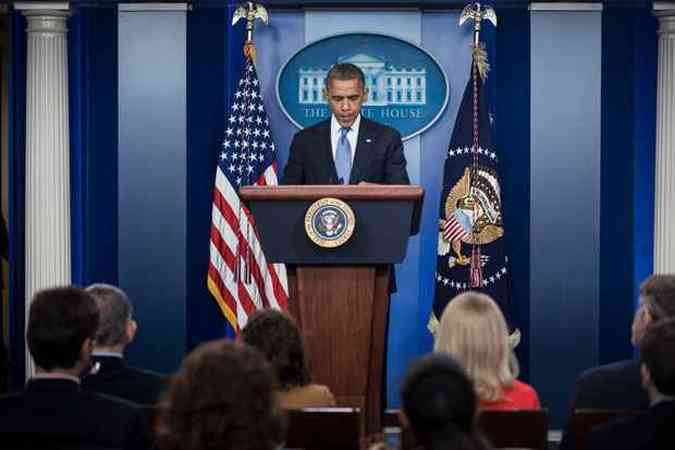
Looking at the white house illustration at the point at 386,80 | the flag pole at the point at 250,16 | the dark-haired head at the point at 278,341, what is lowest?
the dark-haired head at the point at 278,341

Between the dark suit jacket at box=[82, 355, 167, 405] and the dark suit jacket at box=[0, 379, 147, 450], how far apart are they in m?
0.87

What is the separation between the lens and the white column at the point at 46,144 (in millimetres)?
8742

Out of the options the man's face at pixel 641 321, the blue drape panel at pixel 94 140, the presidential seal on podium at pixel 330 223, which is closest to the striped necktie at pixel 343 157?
the presidential seal on podium at pixel 330 223

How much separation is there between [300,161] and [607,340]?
255 centimetres

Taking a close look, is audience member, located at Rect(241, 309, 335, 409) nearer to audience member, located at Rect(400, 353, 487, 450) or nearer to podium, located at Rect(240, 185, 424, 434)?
podium, located at Rect(240, 185, 424, 434)

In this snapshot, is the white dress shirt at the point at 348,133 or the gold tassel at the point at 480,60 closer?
the white dress shirt at the point at 348,133

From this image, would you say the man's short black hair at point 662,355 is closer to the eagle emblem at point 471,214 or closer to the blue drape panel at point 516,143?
the eagle emblem at point 471,214

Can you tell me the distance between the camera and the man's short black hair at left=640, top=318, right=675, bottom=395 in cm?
372

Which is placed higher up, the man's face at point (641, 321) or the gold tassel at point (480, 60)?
the gold tassel at point (480, 60)

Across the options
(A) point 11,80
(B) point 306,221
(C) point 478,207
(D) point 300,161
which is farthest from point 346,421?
(A) point 11,80

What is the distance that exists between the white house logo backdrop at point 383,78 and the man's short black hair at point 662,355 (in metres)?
5.13

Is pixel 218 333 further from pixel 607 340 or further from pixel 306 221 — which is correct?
pixel 306 221

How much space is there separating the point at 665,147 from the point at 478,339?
15.2 ft

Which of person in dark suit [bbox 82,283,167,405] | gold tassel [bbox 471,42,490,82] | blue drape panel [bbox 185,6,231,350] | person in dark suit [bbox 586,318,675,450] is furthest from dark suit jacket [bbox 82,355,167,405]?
gold tassel [bbox 471,42,490,82]
